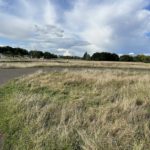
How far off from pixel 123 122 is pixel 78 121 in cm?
102

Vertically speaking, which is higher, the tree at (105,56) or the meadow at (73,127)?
the meadow at (73,127)

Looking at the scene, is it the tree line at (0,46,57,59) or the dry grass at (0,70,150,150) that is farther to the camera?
the tree line at (0,46,57,59)

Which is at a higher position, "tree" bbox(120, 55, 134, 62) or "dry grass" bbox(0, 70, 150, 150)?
"dry grass" bbox(0, 70, 150, 150)

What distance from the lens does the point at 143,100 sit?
988cm

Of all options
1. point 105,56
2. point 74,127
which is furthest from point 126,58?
point 74,127

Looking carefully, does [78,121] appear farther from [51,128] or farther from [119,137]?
[119,137]

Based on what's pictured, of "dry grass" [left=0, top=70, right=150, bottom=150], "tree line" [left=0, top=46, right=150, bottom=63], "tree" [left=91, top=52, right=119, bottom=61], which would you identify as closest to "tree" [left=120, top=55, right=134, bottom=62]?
"tree line" [left=0, top=46, right=150, bottom=63]

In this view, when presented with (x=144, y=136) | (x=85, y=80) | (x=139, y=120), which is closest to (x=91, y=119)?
(x=139, y=120)

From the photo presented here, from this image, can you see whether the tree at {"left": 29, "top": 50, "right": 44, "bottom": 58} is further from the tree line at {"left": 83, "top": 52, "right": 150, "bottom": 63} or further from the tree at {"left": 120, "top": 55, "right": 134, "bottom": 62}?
the tree at {"left": 120, "top": 55, "right": 134, "bottom": 62}

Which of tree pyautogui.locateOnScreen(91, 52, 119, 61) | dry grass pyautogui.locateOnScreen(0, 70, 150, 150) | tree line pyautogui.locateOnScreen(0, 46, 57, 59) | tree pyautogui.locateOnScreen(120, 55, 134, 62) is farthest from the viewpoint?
tree line pyautogui.locateOnScreen(0, 46, 57, 59)

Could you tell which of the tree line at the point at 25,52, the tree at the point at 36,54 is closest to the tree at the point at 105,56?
the tree line at the point at 25,52

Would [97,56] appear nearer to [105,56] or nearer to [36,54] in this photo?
[105,56]

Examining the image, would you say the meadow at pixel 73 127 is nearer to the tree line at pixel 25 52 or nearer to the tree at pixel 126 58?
the tree at pixel 126 58

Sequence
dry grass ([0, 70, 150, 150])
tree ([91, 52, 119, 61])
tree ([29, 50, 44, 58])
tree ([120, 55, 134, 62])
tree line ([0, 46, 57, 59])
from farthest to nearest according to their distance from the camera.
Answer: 1. tree line ([0, 46, 57, 59])
2. tree ([29, 50, 44, 58])
3. tree ([120, 55, 134, 62])
4. tree ([91, 52, 119, 61])
5. dry grass ([0, 70, 150, 150])
